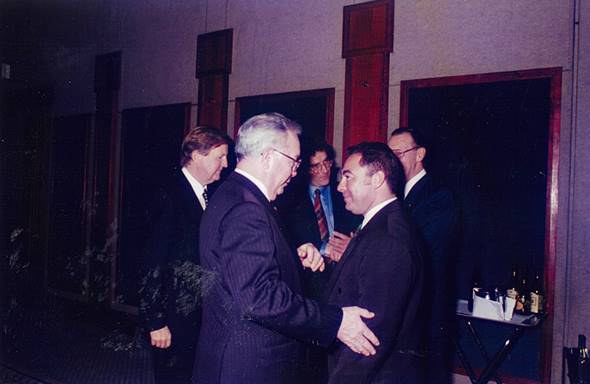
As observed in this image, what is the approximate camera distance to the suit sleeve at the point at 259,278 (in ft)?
5.04

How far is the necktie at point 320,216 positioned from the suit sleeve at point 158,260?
60.5 inches

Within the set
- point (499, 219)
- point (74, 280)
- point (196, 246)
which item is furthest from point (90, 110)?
point (499, 219)

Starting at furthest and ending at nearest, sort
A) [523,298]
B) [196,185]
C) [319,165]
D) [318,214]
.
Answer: [319,165]
[318,214]
[523,298]
[196,185]

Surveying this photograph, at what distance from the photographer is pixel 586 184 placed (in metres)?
3.06

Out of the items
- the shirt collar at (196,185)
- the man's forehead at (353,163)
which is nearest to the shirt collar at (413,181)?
the man's forehead at (353,163)

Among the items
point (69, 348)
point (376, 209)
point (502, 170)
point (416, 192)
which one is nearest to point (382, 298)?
point (376, 209)

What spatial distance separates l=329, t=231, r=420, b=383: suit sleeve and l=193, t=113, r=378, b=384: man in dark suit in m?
0.04

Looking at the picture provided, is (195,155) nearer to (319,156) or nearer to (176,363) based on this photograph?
(176,363)

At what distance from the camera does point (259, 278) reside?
60.4 inches

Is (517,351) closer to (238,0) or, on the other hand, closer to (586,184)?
(586,184)

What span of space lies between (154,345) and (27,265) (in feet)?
16.5

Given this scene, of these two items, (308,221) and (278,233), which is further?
(308,221)

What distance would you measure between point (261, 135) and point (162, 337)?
1288mm

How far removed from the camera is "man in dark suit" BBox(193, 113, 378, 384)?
1.55 metres
